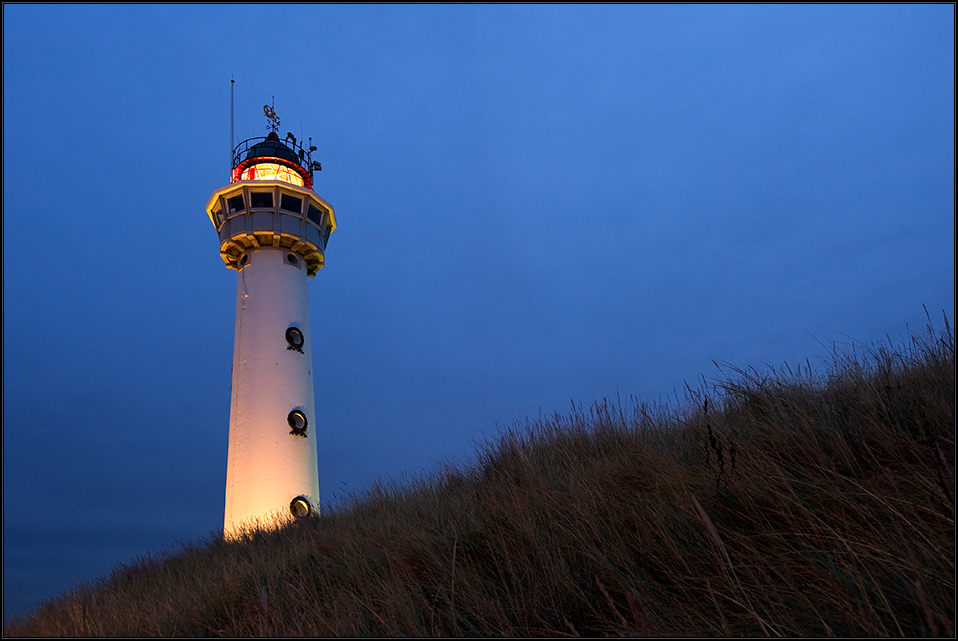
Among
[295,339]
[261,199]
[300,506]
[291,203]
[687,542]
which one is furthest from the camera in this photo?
[291,203]

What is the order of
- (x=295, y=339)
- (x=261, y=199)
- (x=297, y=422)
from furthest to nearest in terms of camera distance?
1. (x=261, y=199)
2. (x=295, y=339)
3. (x=297, y=422)

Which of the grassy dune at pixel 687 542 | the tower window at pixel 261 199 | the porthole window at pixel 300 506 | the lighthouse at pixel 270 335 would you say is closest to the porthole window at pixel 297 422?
the lighthouse at pixel 270 335

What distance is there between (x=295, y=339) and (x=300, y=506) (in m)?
4.22

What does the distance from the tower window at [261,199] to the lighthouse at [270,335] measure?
0.03m

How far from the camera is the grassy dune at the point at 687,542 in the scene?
212 centimetres

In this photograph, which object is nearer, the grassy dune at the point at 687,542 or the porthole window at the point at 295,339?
the grassy dune at the point at 687,542

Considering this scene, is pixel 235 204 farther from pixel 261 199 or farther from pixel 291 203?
pixel 291 203

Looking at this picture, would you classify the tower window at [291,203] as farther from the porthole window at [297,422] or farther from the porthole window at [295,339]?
the porthole window at [297,422]

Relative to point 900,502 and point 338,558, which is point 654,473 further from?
point 338,558

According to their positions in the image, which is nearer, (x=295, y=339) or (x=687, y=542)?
(x=687, y=542)

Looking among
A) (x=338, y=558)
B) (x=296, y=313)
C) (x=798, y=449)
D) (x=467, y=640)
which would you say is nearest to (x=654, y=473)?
(x=798, y=449)

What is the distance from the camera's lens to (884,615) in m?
1.91

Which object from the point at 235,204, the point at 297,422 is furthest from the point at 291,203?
the point at 297,422

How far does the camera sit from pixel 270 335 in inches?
527
